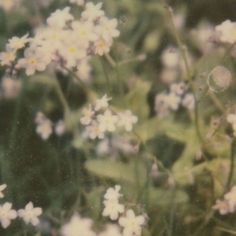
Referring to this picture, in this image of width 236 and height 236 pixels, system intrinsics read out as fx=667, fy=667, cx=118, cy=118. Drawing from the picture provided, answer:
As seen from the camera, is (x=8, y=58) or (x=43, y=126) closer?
(x=8, y=58)

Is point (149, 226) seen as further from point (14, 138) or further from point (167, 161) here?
point (14, 138)

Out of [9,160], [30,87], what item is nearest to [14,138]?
[9,160]

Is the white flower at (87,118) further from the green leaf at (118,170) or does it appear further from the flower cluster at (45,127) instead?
the flower cluster at (45,127)

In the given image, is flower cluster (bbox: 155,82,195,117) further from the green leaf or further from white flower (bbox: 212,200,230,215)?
white flower (bbox: 212,200,230,215)

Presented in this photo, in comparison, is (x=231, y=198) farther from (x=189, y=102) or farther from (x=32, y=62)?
(x=32, y=62)

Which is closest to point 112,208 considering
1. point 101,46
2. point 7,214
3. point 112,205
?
point 112,205

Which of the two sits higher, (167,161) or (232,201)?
(167,161)
